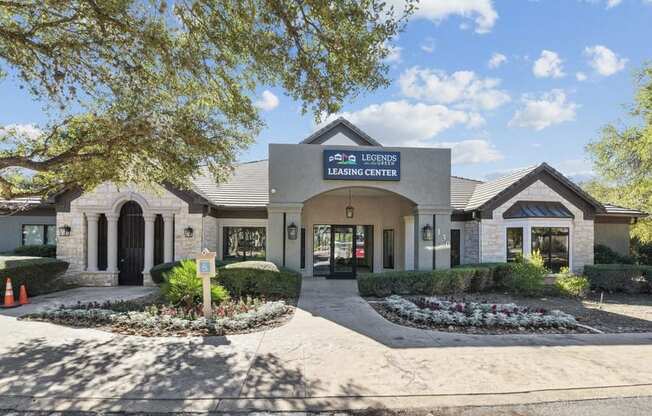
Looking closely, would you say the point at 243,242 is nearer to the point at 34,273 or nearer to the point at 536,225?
the point at 34,273

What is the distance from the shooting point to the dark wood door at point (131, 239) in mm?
14203

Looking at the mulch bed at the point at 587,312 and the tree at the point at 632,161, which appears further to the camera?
the tree at the point at 632,161

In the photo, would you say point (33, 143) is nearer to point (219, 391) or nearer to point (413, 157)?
point (219, 391)

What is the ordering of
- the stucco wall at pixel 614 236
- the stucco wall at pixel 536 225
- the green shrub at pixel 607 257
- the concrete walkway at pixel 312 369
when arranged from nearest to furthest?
1. the concrete walkway at pixel 312 369
2. the stucco wall at pixel 536 225
3. the green shrub at pixel 607 257
4. the stucco wall at pixel 614 236

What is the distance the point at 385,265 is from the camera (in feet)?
57.7

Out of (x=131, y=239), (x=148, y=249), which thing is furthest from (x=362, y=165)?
(x=131, y=239)

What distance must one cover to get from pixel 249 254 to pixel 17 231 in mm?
10303

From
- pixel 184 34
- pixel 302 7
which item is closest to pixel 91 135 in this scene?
pixel 184 34

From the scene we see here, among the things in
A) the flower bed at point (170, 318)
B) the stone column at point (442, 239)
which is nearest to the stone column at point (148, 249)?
the flower bed at point (170, 318)

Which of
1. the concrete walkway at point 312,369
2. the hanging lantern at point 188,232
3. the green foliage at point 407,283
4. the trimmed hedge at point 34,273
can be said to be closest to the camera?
the concrete walkway at point 312,369

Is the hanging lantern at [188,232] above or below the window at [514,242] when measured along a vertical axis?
above

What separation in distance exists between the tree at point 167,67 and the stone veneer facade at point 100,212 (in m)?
4.88

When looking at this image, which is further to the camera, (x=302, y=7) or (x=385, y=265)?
(x=385, y=265)

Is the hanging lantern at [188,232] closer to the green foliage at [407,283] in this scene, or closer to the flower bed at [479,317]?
the green foliage at [407,283]
